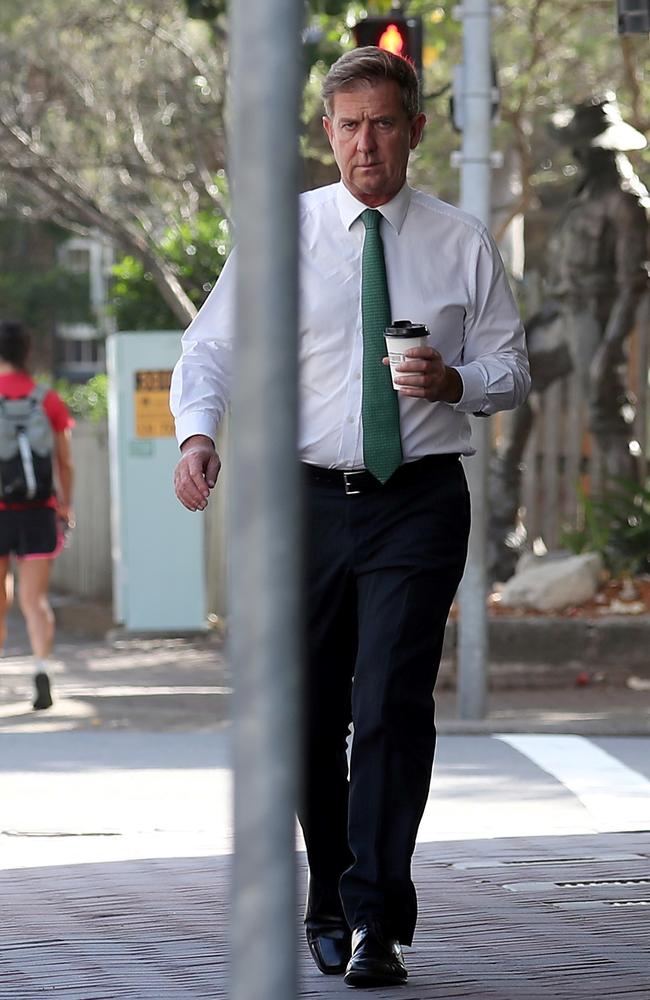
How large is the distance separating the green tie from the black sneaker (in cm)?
630

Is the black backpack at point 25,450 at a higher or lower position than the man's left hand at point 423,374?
lower

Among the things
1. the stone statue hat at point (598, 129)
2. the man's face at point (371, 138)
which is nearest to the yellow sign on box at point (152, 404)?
the stone statue hat at point (598, 129)

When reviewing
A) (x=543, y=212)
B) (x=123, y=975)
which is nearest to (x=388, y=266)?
(x=123, y=975)

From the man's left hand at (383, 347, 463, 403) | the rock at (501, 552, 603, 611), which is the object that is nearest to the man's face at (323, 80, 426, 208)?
the man's left hand at (383, 347, 463, 403)

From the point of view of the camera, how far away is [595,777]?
26.7 feet

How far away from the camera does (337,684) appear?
462cm

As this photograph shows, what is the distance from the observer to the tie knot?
4.56 meters

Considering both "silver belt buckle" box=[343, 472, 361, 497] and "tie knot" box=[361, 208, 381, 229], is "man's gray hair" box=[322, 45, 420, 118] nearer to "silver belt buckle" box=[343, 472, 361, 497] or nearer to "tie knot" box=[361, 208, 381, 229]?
"tie knot" box=[361, 208, 381, 229]

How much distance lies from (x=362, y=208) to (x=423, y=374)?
536 mm

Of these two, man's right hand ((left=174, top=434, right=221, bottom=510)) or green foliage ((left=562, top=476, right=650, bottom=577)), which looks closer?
man's right hand ((left=174, top=434, right=221, bottom=510))

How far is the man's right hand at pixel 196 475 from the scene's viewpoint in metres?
4.22

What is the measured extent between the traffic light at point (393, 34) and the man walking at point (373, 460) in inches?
219

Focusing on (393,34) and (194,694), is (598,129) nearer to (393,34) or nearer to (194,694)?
(393,34)

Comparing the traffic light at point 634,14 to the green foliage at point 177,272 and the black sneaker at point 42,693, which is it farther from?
the green foliage at point 177,272
